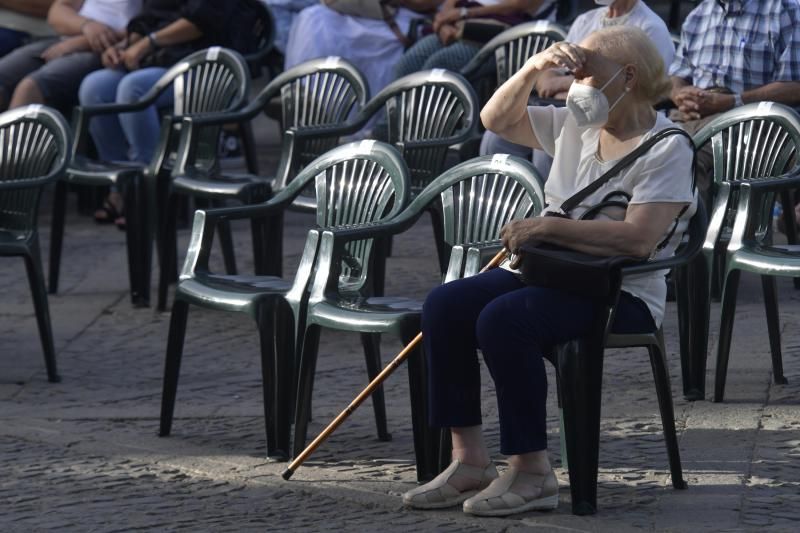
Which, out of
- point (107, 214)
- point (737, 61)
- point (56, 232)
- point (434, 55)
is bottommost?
point (107, 214)

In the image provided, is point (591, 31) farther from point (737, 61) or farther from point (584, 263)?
point (584, 263)

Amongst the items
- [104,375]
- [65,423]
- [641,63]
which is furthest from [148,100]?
[641,63]

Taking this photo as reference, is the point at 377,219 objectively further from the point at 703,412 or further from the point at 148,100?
the point at 148,100

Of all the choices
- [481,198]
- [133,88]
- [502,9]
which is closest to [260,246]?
[133,88]

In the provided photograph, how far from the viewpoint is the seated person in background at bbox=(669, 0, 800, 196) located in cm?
775

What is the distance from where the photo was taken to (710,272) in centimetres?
→ 623

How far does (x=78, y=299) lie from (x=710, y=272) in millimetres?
3674

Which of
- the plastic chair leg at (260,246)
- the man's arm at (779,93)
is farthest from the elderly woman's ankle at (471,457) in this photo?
the man's arm at (779,93)

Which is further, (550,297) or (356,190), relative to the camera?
(356,190)

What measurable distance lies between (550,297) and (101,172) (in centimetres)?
409

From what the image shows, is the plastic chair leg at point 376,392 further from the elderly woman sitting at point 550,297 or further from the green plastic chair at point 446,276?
the elderly woman sitting at point 550,297

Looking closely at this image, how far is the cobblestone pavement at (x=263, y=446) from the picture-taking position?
5000mm

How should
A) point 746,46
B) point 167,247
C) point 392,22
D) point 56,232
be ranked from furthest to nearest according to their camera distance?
point 392,22 < point 56,232 < point 167,247 < point 746,46

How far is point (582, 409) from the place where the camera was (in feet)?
16.1
